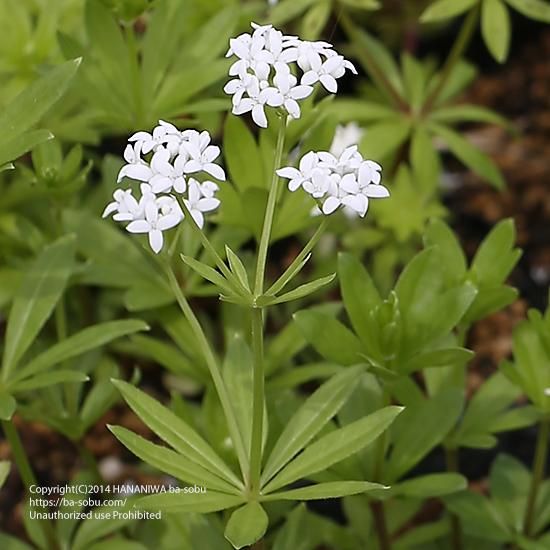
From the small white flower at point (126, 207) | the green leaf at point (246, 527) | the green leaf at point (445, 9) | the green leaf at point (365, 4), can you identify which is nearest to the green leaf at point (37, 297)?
the small white flower at point (126, 207)

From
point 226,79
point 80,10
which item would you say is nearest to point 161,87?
point 226,79

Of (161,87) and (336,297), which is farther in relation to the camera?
(336,297)

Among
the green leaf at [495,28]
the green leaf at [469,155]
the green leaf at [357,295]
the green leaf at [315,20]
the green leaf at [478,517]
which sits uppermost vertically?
the green leaf at [495,28]

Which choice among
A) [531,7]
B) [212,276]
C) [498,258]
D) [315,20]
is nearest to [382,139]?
[315,20]

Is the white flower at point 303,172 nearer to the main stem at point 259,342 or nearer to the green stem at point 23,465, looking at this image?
the main stem at point 259,342

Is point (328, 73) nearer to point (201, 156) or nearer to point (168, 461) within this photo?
point (201, 156)

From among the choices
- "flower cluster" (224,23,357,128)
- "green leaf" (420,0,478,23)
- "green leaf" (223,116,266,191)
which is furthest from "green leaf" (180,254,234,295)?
"green leaf" (420,0,478,23)

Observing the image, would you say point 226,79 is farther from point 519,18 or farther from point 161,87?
point 519,18

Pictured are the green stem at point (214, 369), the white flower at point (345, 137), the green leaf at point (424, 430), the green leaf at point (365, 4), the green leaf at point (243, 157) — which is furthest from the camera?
the white flower at point (345, 137)
